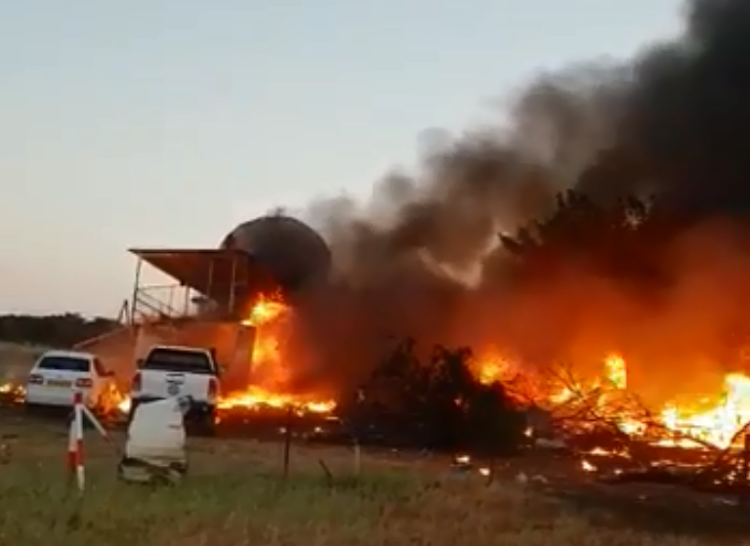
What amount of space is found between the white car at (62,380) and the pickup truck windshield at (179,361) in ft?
7.71

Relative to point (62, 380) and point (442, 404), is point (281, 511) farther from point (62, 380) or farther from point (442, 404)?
point (62, 380)

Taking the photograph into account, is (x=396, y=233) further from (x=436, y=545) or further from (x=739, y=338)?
(x=436, y=545)

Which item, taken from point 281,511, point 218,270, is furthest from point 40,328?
point 281,511

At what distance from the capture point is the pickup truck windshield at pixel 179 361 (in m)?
27.0

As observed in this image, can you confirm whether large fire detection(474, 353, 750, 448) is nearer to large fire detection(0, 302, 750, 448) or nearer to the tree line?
large fire detection(0, 302, 750, 448)

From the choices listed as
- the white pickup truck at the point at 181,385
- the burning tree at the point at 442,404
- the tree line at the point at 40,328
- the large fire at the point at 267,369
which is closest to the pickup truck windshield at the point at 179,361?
the white pickup truck at the point at 181,385

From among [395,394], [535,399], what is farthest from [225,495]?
[535,399]

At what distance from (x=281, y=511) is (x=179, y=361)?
49.6 feet

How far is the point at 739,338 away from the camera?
1258 inches

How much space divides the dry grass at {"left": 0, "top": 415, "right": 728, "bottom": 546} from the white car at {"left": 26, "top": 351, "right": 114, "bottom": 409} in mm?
11457

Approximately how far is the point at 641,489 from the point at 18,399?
2055 centimetres

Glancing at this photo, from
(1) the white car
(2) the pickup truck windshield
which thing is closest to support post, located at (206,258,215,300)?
(1) the white car

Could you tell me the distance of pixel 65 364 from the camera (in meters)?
29.8

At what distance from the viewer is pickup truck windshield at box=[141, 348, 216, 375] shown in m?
27.0
